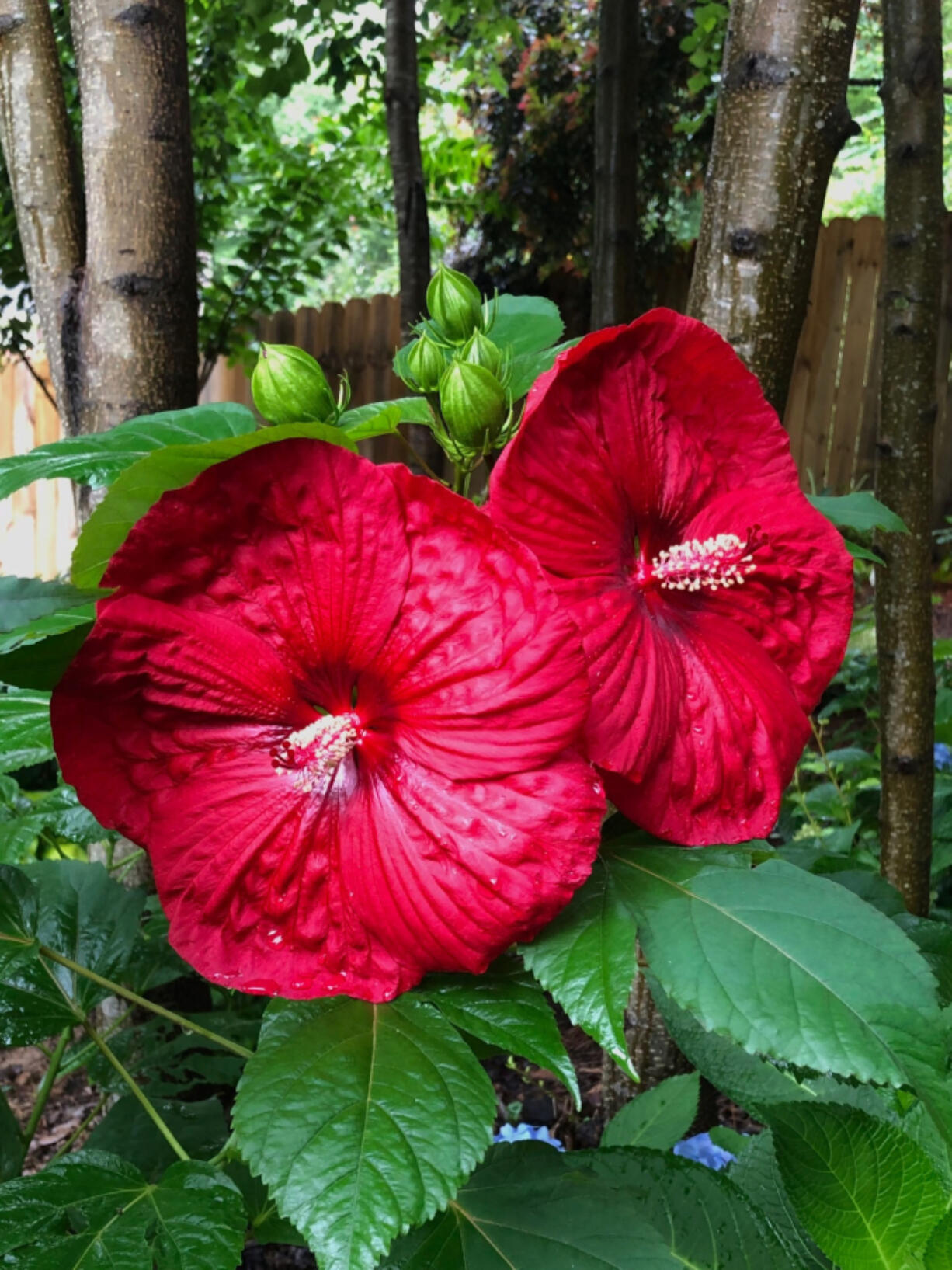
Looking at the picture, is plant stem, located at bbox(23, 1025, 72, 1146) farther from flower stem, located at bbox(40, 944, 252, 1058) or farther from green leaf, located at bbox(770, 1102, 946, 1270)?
green leaf, located at bbox(770, 1102, 946, 1270)

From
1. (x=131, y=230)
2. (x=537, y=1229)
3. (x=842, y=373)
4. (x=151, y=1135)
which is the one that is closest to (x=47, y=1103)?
(x=151, y=1135)

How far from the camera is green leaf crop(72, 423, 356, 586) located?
0.53 meters

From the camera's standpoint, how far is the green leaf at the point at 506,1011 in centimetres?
51

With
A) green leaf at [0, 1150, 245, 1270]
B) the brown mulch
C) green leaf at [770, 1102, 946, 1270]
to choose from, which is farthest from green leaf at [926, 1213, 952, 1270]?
the brown mulch

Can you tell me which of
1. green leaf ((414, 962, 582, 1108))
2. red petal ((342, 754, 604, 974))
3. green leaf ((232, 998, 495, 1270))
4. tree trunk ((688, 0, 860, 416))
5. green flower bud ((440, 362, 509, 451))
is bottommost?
green leaf ((232, 998, 495, 1270))

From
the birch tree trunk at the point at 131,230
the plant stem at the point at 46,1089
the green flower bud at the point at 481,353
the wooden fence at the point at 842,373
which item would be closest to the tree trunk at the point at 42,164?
the birch tree trunk at the point at 131,230

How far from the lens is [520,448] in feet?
1.76

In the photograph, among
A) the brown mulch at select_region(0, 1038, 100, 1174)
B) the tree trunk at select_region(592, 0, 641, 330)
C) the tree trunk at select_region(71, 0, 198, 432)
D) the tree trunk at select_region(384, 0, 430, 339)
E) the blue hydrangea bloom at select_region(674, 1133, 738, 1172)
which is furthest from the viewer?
the tree trunk at select_region(384, 0, 430, 339)

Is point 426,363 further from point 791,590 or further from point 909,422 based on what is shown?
point 909,422

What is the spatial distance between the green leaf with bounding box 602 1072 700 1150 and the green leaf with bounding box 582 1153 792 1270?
21 cm

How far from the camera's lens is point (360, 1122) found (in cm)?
50

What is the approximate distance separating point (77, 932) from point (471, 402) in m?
0.60

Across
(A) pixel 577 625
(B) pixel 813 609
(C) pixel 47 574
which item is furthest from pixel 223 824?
(C) pixel 47 574

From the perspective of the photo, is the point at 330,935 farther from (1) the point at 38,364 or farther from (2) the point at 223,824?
(1) the point at 38,364
